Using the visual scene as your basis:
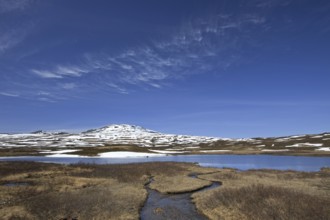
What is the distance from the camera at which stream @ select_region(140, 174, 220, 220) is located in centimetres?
2177

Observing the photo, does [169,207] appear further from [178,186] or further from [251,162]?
[251,162]

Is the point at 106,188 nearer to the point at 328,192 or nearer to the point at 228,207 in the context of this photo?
the point at 228,207

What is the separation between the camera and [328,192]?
2759 cm

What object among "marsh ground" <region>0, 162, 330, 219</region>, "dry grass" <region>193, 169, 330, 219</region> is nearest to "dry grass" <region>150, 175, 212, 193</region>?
"marsh ground" <region>0, 162, 330, 219</region>

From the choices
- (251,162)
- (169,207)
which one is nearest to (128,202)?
(169,207)

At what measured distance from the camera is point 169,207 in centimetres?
2467

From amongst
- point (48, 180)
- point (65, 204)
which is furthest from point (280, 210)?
point (48, 180)

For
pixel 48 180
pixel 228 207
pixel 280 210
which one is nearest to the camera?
pixel 280 210

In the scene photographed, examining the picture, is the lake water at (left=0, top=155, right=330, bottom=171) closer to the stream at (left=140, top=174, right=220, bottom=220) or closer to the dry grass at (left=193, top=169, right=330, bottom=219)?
the stream at (left=140, top=174, right=220, bottom=220)

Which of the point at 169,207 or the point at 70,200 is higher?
the point at 70,200

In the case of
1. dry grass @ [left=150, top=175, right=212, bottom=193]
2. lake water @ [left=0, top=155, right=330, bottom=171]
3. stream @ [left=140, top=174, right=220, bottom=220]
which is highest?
lake water @ [left=0, top=155, right=330, bottom=171]

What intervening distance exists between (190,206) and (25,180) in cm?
2162

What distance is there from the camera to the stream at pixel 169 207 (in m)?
21.8

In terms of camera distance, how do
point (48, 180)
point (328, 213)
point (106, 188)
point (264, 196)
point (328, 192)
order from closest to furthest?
point (328, 213)
point (264, 196)
point (328, 192)
point (106, 188)
point (48, 180)
